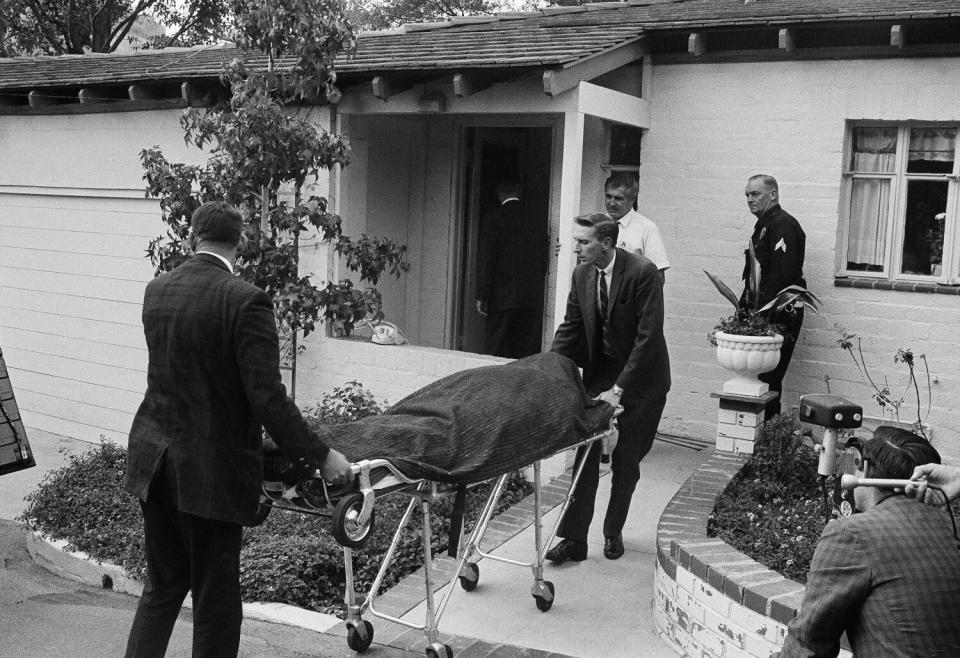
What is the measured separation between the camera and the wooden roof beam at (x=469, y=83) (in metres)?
8.02

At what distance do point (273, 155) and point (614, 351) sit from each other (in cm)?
276

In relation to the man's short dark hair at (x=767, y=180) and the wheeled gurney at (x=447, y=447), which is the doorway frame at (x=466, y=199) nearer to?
the man's short dark hair at (x=767, y=180)

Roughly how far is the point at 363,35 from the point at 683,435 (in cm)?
543

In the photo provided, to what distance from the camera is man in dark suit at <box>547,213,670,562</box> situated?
5.94 m

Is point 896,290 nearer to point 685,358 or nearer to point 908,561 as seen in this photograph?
point 685,358

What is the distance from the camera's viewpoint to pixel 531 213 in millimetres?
10297

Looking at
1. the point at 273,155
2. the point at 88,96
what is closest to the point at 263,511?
the point at 273,155

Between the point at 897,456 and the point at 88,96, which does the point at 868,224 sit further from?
the point at 88,96

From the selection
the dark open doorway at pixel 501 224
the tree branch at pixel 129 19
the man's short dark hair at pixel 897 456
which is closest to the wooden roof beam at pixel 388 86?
the dark open doorway at pixel 501 224

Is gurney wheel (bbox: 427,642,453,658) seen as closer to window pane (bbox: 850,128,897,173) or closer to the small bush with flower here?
the small bush with flower

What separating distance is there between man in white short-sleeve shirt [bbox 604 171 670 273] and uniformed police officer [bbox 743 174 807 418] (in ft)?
2.35

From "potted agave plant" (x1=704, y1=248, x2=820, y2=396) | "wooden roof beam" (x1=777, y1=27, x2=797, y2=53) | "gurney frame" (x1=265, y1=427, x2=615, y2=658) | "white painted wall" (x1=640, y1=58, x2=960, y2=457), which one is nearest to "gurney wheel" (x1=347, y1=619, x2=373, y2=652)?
"gurney frame" (x1=265, y1=427, x2=615, y2=658)

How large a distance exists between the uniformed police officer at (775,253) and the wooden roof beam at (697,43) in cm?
113

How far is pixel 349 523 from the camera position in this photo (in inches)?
158
